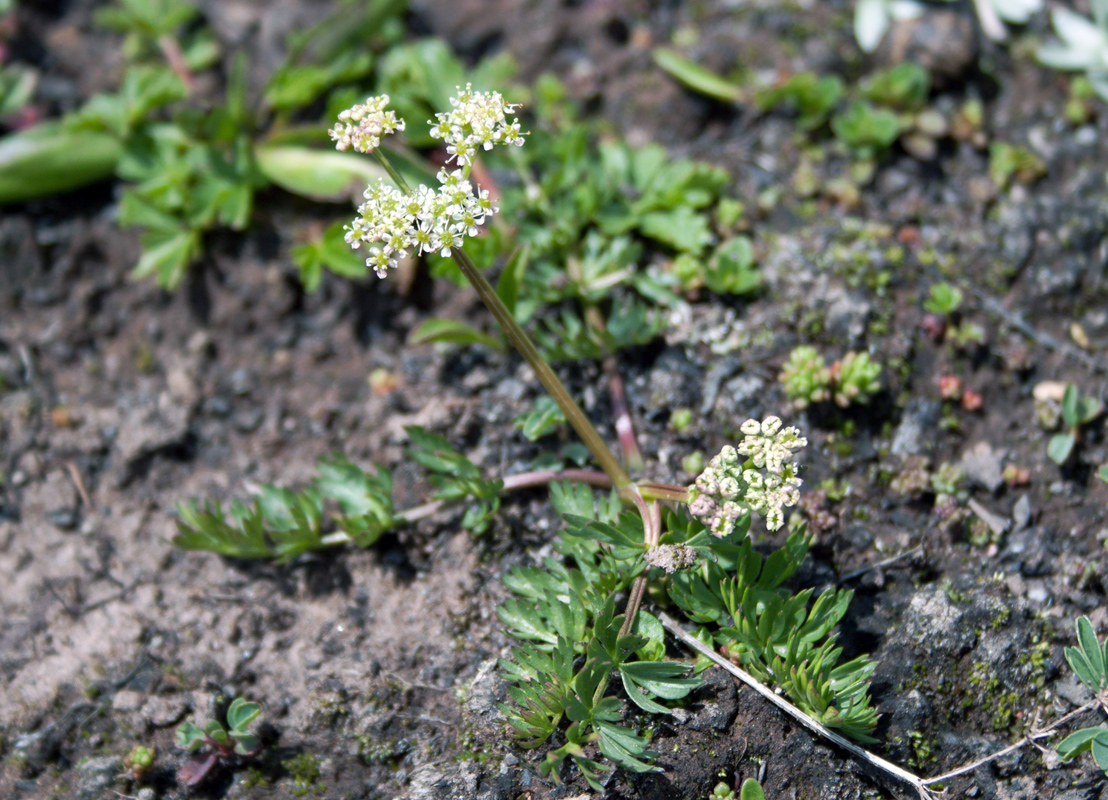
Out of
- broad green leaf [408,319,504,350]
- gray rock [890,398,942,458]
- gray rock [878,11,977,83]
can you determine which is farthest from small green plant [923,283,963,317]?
broad green leaf [408,319,504,350]

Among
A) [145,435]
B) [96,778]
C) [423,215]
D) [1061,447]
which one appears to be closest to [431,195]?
[423,215]

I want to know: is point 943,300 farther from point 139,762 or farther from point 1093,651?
point 139,762

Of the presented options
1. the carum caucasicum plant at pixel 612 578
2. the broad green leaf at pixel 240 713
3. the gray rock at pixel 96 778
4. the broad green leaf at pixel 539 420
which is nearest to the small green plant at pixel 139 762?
the gray rock at pixel 96 778

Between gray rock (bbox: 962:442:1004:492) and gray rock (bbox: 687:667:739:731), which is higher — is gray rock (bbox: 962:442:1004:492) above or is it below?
below

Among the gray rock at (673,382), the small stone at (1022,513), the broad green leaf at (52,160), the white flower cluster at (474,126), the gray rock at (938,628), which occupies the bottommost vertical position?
the small stone at (1022,513)

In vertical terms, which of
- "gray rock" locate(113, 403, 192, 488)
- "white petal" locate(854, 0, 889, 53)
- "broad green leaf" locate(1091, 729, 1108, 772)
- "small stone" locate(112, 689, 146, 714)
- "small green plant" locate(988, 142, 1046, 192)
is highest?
"gray rock" locate(113, 403, 192, 488)

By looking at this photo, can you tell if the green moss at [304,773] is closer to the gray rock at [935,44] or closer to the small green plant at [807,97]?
the small green plant at [807,97]

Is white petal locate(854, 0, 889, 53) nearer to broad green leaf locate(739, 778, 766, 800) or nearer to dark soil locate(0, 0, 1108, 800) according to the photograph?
dark soil locate(0, 0, 1108, 800)

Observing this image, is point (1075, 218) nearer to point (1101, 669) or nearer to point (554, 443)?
point (1101, 669)
